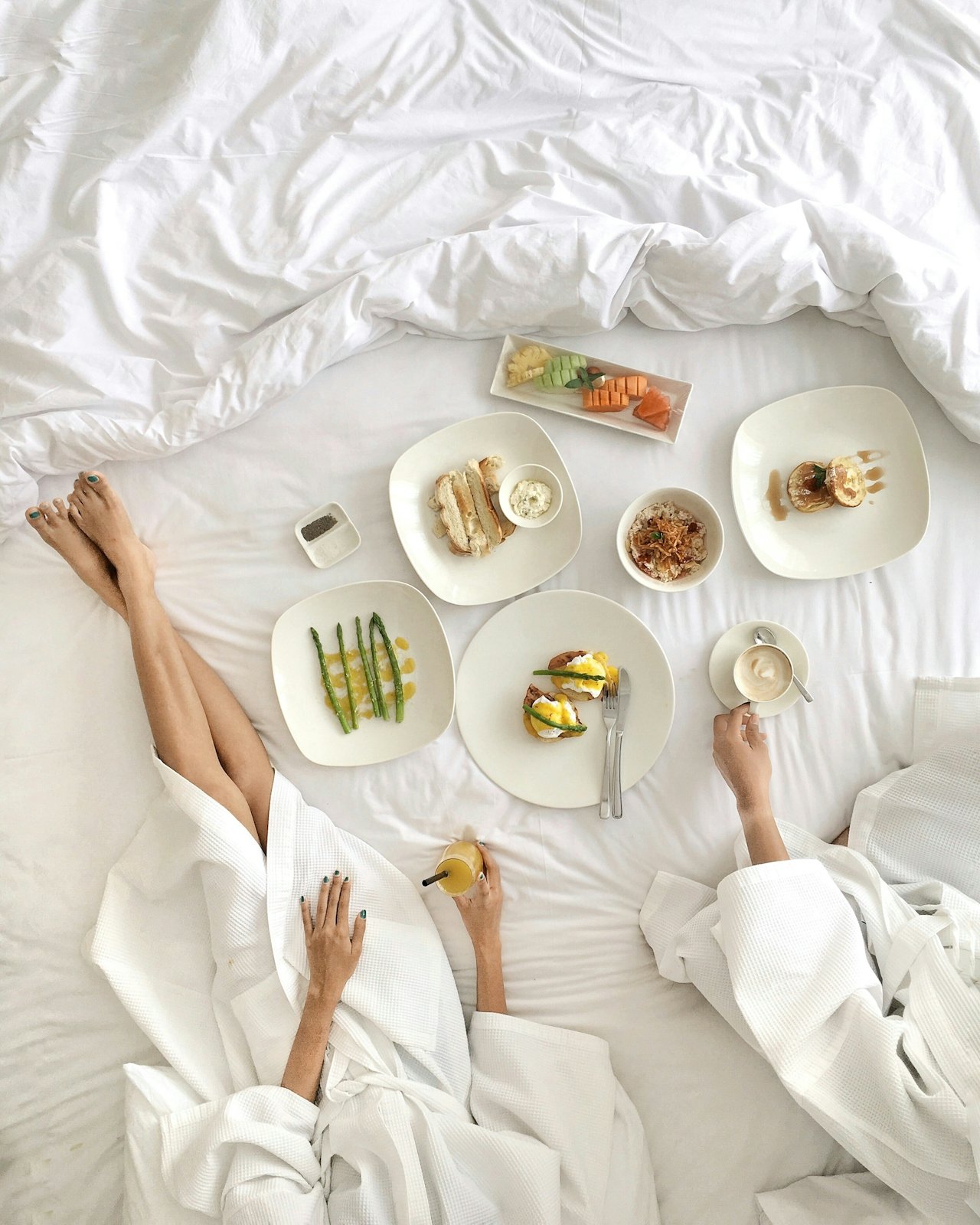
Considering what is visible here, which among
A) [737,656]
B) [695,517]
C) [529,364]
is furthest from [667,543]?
[529,364]

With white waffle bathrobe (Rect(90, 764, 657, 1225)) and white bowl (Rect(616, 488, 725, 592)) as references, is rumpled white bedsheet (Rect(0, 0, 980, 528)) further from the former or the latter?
white waffle bathrobe (Rect(90, 764, 657, 1225))

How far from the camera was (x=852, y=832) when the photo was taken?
2.02 metres

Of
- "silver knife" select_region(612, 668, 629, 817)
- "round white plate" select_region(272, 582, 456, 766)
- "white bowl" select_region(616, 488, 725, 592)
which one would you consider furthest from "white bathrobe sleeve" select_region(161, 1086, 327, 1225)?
"white bowl" select_region(616, 488, 725, 592)

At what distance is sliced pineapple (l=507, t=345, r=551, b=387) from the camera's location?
209 centimetres

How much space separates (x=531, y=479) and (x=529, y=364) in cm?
31

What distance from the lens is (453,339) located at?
2.15 metres

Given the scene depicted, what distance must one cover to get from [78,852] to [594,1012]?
1392 millimetres

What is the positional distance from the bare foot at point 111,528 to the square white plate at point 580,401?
3.36 feet

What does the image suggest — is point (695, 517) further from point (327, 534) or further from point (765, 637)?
point (327, 534)

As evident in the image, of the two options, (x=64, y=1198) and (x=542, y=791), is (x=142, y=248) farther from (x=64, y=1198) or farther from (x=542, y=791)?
(x=64, y=1198)

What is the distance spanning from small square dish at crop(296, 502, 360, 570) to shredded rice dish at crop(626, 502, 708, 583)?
2.42ft

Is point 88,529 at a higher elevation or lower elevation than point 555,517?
higher

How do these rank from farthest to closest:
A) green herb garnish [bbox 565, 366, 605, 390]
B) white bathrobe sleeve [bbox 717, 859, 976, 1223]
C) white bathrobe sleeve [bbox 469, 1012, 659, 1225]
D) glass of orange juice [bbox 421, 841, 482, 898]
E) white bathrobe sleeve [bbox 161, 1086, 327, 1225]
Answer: green herb garnish [bbox 565, 366, 605, 390] → glass of orange juice [bbox 421, 841, 482, 898] → white bathrobe sleeve [bbox 469, 1012, 659, 1225] → white bathrobe sleeve [bbox 161, 1086, 327, 1225] → white bathrobe sleeve [bbox 717, 859, 976, 1223]

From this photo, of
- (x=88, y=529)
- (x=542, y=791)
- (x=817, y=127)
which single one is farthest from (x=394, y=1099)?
(x=817, y=127)
